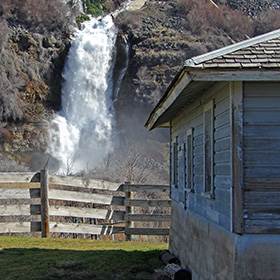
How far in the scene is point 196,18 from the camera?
1912 inches

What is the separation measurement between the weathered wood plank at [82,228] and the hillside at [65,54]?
940 inches

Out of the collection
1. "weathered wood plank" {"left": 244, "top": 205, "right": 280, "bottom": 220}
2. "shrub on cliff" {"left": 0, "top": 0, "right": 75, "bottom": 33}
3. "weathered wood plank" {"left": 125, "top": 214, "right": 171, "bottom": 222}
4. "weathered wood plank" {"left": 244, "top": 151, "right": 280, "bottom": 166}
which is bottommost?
"weathered wood plank" {"left": 125, "top": 214, "right": 171, "bottom": 222}

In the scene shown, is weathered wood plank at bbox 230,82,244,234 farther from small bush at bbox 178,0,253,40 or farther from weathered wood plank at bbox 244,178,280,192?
small bush at bbox 178,0,253,40

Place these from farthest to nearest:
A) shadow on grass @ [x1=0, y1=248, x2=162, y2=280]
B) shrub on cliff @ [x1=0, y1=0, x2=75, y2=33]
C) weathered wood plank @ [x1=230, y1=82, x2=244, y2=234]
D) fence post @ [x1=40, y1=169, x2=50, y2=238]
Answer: shrub on cliff @ [x1=0, y1=0, x2=75, y2=33] < fence post @ [x1=40, y1=169, x2=50, y2=238] < shadow on grass @ [x1=0, y1=248, x2=162, y2=280] < weathered wood plank @ [x1=230, y1=82, x2=244, y2=234]

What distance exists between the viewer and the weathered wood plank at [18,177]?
1034 centimetres

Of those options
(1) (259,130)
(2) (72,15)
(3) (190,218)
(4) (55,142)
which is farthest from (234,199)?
(2) (72,15)

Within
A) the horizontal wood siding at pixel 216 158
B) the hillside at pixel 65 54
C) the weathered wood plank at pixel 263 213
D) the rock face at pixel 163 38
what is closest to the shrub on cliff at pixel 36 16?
the hillside at pixel 65 54

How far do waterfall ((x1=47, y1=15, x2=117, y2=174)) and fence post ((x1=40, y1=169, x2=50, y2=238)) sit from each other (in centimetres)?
2506

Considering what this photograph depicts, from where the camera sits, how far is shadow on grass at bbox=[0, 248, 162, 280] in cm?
729

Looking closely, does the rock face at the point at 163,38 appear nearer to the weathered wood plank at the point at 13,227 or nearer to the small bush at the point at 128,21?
the small bush at the point at 128,21

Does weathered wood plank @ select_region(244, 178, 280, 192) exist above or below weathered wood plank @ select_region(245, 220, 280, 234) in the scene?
above

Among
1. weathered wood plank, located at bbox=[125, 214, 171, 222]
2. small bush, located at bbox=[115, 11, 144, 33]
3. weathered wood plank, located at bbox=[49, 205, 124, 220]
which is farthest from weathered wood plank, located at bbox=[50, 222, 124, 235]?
small bush, located at bbox=[115, 11, 144, 33]

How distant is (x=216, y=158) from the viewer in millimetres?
5883

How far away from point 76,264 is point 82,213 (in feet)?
10.2
